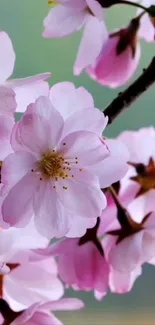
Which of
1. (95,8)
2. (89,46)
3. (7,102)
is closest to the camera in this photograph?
(7,102)

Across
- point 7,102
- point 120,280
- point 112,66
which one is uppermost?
point 7,102

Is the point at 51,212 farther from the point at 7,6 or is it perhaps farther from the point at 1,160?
the point at 7,6

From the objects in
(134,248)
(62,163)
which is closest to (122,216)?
(134,248)

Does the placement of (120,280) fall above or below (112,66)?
below

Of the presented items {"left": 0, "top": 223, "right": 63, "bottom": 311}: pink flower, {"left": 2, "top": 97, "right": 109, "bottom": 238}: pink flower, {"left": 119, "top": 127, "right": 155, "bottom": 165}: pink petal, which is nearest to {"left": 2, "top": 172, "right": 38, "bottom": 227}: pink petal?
{"left": 2, "top": 97, "right": 109, "bottom": 238}: pink flower

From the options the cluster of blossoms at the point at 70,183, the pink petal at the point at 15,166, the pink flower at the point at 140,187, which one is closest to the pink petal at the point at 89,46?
the cluster of blossoms at the point at 70,183

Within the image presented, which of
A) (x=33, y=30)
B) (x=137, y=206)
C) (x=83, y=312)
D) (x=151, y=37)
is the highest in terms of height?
(x=151, y=37)

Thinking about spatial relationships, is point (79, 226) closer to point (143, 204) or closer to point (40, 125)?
point (40, 125)

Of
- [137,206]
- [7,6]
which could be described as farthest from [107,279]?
[7,6]
